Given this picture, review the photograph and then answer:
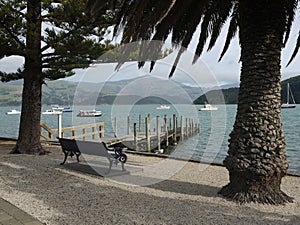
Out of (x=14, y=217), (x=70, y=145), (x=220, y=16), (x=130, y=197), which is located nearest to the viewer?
(x=14, y=217)

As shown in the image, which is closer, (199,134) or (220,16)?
(220,16)

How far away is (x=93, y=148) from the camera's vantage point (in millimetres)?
6656

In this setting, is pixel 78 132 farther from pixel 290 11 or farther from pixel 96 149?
pixel 290 11

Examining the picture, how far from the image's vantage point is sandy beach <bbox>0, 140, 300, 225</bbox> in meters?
4.02

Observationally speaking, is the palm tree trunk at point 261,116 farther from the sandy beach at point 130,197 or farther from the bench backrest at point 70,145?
the bench backrest at point 70,145

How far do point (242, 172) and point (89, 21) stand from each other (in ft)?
21.0

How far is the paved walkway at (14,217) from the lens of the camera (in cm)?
348

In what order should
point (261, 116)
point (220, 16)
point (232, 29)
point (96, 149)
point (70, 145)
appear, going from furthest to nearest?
point (70, 145) < point (232, 29) < point (96, 149) < point (220, 16) < point (261, 116)

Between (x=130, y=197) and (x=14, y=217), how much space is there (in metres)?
1.88

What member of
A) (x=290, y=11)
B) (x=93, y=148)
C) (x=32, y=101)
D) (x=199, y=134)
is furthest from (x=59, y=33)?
(x=199, y=134)

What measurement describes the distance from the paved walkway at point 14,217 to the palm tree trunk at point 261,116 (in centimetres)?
306

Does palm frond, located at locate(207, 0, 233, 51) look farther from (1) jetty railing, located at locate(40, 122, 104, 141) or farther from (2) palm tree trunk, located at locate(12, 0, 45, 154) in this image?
(1) jetty railing, located at locate(40, 122, 104, 141)

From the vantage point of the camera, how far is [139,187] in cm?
575

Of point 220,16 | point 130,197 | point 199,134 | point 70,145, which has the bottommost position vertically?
point 199,134
